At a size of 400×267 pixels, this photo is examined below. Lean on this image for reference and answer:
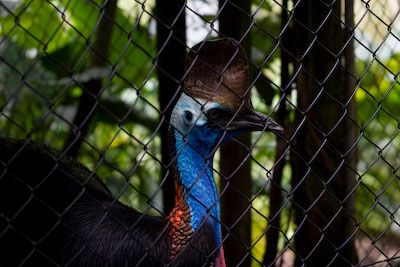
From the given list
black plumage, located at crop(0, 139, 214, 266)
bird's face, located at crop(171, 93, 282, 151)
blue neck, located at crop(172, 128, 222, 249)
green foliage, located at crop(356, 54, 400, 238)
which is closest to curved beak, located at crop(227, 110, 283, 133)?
bird's face, located at crop(171, 93, 282, 151)

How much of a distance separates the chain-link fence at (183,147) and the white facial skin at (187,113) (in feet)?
0.13

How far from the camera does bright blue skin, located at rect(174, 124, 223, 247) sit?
9.44 feet

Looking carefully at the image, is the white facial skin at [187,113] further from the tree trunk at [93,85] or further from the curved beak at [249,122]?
the tree trunk at [93,85]

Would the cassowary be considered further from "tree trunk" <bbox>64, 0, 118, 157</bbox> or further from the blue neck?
"tree trunk" <bbox>64, 0, 118, 157</bbox>

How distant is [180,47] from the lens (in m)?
3.61

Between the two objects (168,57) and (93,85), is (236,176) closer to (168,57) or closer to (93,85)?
(168,57)

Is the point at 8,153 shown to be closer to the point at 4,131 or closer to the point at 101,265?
the point at 101,265

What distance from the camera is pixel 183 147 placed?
2500mm

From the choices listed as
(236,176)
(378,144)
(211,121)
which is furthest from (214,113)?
(378,144)

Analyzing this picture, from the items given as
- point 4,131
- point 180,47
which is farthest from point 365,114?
point 4,131

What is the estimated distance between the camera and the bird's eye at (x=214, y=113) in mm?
2855

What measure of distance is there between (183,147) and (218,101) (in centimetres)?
39

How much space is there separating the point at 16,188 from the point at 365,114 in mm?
2597

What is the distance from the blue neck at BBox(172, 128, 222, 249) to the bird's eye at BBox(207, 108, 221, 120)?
0.06 m
